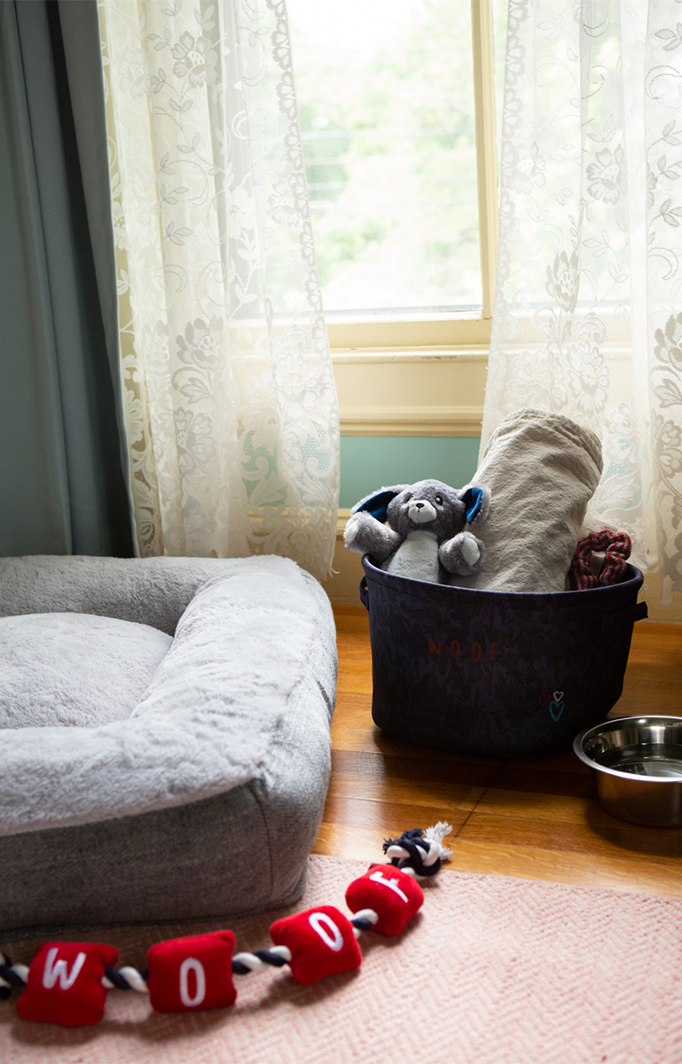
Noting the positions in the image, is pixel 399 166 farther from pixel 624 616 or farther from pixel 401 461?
pixel 624 616

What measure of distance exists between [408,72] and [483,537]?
1.13 meters

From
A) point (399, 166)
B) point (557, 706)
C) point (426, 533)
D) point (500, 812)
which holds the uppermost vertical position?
point (399, 166)

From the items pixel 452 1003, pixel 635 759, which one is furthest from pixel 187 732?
pixel 635 759

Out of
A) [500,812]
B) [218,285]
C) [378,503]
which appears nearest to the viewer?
[500,812]

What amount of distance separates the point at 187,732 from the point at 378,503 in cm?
60

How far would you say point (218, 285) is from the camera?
1.71 m

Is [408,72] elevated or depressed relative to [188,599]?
elevated

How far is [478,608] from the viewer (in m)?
1.22

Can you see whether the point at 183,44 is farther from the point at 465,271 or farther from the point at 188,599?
the point at 188,599

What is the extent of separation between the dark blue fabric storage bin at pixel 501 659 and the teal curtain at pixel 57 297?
0.83 meters

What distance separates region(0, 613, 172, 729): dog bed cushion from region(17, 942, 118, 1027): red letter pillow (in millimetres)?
356

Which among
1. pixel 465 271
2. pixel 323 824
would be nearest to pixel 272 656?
pixel 323 824

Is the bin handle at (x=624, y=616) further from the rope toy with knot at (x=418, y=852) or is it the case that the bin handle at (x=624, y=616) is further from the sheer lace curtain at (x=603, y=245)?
the rope toy with knot at (x=418, y=852)

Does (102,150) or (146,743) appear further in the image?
(102,150)
